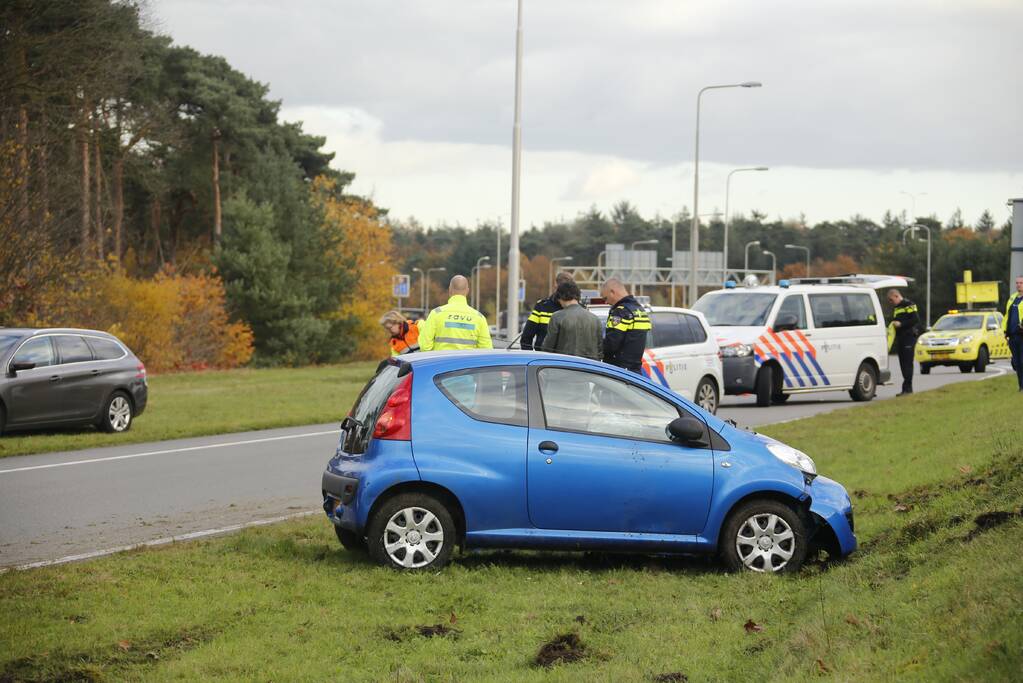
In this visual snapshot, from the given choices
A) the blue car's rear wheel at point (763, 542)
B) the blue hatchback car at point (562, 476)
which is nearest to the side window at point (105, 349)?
the blue hatchback car at point (562, 476)

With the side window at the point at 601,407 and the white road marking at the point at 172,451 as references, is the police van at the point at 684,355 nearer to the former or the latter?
the white road marking at the point at 172,451

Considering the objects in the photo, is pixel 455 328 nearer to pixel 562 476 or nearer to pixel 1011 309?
pixel 562 476

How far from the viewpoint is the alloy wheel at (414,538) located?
828 centimetres

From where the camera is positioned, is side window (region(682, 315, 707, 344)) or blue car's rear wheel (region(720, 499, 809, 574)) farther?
side window (region(682, 315, 707, 344))

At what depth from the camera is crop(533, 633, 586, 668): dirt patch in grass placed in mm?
6258

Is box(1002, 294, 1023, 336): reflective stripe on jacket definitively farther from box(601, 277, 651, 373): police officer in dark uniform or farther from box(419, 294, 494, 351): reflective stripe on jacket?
box(419, 294, 494, 351): reflective stripe on jacket

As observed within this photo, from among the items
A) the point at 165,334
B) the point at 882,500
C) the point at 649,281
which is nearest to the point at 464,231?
the point at 649,281

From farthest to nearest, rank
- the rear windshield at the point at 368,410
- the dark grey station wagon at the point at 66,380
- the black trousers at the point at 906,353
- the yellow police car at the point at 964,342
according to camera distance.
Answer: the yellow police car at the point at 964,342
the black trousers at the point at 906,353
the dark grey station wagon at the point at 66,380
the rear windshield at the point at 368,410

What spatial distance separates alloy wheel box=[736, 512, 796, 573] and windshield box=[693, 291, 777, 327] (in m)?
14.4

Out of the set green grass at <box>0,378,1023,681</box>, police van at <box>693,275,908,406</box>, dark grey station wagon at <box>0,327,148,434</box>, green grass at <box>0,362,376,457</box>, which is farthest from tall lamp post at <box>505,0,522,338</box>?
green grass at <box>0,378,1023,681</box>

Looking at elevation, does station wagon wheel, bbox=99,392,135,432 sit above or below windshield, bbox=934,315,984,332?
below

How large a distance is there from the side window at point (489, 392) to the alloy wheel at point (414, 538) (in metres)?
0.71

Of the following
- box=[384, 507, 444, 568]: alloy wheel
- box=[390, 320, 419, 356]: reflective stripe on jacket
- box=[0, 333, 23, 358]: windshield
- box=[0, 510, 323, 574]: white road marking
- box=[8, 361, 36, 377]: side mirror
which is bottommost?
box=[0, 510, 323, 574]: white road marking

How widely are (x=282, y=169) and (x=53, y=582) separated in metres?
53.2
